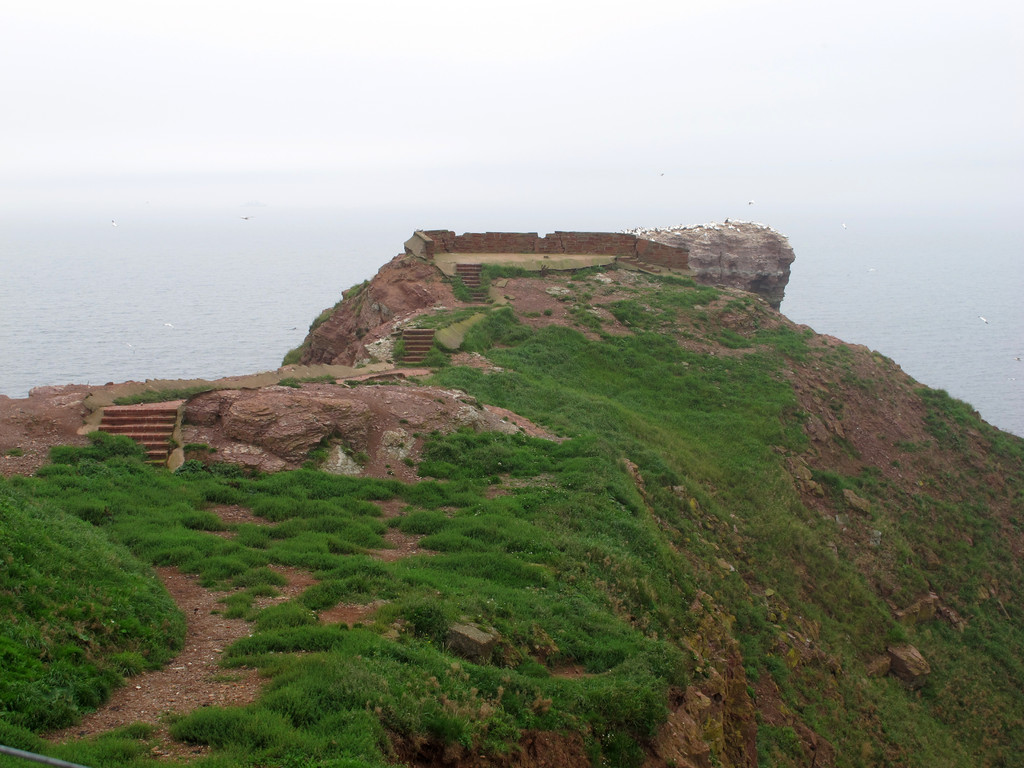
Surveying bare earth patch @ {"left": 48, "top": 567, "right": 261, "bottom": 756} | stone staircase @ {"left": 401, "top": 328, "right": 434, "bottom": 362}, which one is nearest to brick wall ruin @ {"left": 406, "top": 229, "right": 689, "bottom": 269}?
stone staircase @ {"left": 401, "top": 328, "right": 434, "bottom": 362}

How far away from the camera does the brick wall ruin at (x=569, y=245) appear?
104ft

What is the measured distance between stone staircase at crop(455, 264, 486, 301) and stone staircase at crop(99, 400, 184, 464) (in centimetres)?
1552

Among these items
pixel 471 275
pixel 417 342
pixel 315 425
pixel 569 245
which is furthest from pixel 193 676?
pixel 569 245

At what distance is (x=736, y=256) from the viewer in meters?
36.4

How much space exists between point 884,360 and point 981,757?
16872mm

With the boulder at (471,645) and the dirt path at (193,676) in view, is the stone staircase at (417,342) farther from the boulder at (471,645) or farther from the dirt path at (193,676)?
the boulder at (471,645)

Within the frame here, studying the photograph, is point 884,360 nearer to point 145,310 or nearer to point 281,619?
point 281,619

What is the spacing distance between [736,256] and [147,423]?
2923cm

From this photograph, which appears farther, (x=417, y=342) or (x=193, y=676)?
(x=417, y=342)

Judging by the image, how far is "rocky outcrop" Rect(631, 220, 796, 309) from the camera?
36.1m

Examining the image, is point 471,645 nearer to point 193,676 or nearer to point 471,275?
point 193,676

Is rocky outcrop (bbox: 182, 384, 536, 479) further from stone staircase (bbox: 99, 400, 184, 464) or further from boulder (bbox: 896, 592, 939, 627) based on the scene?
boulder (bbox: 896, 592, 939, 627)

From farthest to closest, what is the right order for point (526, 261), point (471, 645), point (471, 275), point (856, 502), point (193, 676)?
point (526, 261), point (471, 275), point (856, 502), point (471, 645), point (193, 676)

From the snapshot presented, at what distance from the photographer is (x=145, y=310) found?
85.2 m
